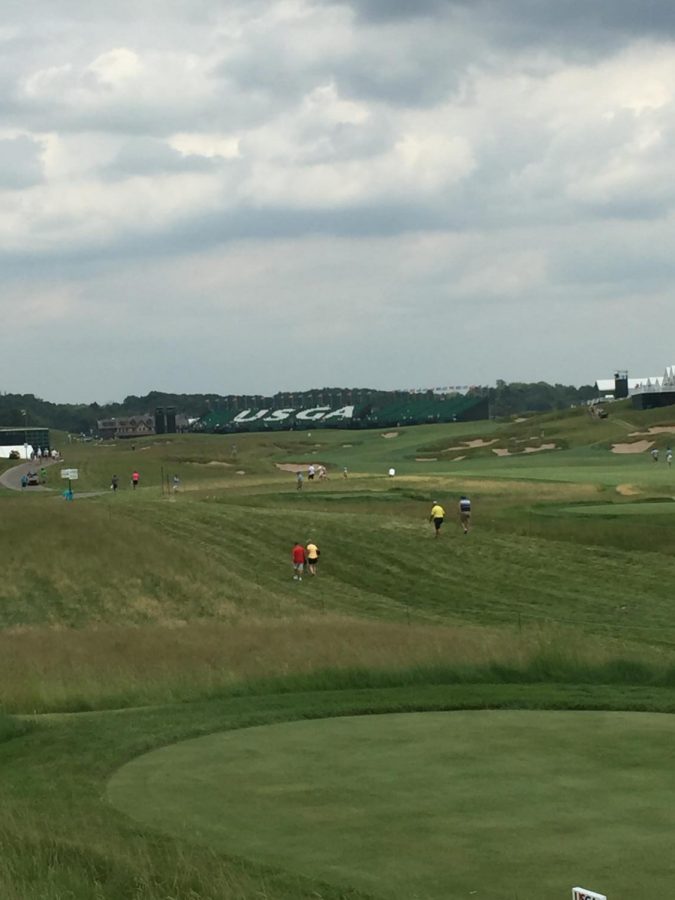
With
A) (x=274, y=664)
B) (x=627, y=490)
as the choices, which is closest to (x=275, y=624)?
(x=274, y=664)

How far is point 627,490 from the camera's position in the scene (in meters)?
70.1

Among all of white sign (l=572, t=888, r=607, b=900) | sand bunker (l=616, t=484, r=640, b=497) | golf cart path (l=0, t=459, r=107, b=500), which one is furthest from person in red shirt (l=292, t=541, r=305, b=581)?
white sign (l=572, t=888, r=607, b=900)

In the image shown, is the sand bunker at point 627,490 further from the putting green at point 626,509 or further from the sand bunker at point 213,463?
the sand bunker at point 213,463

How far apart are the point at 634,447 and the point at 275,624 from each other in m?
98.3

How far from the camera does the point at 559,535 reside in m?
A: 52.1

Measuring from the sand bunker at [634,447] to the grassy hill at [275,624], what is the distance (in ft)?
137

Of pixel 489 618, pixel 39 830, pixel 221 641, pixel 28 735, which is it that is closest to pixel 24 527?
pixel 489 618

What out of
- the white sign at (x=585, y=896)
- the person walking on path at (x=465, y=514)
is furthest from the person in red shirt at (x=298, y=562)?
the white sign at (x=585, y=896)

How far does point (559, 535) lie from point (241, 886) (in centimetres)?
4223

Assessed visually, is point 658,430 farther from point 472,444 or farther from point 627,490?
point 627,490

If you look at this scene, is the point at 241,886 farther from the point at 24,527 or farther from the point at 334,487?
the point at 334,487

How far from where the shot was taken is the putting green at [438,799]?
11383mm

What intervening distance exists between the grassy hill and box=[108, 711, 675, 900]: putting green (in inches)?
27.4

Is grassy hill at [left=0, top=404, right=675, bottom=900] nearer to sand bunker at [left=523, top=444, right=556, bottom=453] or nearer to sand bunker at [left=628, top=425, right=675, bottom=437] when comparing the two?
sand bunker at [left=628, top=425, right=675, bottom=437]
